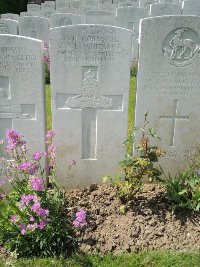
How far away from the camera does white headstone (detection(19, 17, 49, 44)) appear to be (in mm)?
9672

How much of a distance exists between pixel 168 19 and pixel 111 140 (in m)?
1.47

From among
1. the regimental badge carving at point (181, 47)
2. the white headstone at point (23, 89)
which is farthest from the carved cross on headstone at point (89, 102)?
the regimental badge carving at point (181, 47)

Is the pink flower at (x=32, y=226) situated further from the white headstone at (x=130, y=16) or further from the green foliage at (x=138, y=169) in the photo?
the white headstone at (x=130, y=16)

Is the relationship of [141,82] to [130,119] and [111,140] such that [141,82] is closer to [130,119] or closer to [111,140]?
[111,140]

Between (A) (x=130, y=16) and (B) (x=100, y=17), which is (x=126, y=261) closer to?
→ (A) (x=130, y=16)

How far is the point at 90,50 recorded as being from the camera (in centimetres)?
387

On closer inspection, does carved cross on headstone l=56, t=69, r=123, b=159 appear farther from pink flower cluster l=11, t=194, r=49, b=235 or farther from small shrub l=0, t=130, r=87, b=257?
pink flower cluster l=11, t=194, r=49, b=235

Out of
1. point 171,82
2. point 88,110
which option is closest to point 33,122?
point 88,110

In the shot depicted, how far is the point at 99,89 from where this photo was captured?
400cm

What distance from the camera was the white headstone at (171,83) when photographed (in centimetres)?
395

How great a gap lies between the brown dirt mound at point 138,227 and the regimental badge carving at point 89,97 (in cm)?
105

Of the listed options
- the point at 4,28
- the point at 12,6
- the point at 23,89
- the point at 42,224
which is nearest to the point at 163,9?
the point at 4,28

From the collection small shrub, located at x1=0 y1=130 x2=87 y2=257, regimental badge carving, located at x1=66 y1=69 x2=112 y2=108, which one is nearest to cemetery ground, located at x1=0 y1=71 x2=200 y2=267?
small shrub, located at x1=0 y1=130 x2=87 y2=257

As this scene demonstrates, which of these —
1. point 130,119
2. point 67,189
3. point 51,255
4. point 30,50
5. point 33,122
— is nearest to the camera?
point 51,255
